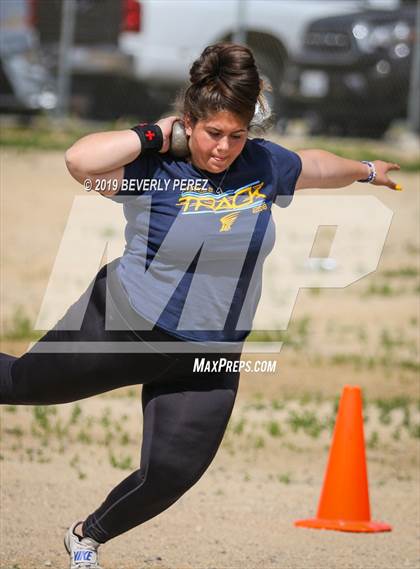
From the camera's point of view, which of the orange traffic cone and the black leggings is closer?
the black leggings

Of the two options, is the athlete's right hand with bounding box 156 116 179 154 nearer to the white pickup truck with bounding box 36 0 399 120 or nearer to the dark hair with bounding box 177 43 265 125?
the dark hair with bounding box 177 43 265 125

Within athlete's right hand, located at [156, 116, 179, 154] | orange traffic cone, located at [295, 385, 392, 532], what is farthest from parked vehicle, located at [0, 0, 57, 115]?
athlete's right hand, located at [156, 116, 179, 154]

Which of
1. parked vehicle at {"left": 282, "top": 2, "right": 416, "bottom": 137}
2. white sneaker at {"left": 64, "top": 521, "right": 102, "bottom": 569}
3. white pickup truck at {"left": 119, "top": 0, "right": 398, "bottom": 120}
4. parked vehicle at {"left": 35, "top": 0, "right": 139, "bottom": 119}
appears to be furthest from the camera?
parked vehicle at {"left": 282, "top": 2, "right": 416, "bottom": 137}

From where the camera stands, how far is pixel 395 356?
992 cm

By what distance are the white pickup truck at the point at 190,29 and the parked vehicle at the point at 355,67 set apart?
23cm

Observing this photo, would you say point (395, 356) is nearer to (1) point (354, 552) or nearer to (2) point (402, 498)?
(2) point (402, 498)

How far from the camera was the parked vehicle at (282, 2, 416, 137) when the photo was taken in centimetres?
1560

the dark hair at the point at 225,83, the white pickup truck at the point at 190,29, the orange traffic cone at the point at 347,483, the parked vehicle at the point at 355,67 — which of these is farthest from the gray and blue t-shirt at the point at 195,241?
the parked vehicle at the point at 355,67

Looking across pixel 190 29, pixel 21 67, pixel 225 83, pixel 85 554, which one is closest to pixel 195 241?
pixel 225 83

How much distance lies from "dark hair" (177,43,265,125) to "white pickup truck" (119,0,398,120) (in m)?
10.9

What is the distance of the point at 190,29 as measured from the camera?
15.2 meters

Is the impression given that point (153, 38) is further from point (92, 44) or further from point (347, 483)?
point (347, 483)

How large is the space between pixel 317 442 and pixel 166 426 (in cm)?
349

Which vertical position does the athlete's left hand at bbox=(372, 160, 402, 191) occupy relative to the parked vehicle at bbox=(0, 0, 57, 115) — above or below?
above
